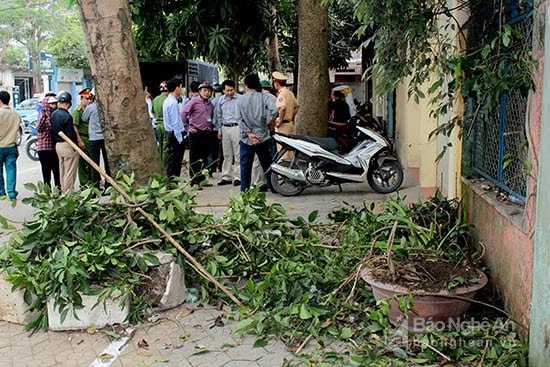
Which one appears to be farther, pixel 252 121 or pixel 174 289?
pixel 252 121

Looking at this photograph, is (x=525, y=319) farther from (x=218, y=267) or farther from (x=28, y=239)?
(x=28, y=239)

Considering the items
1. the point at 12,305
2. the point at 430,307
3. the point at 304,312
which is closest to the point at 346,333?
the point at 304,312

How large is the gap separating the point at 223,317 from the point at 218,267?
54 cm

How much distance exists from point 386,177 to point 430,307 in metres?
5.47

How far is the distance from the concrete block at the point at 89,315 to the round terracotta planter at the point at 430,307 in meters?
1.92

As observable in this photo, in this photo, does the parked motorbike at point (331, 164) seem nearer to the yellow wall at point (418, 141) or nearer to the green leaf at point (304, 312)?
the yellow wall at point (418, 141)

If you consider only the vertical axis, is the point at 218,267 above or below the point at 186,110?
below

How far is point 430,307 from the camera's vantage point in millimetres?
3875

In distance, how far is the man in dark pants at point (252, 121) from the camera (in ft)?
28.7

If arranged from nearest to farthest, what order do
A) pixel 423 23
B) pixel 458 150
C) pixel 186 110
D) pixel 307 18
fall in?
pixel 423 23 → pixel 458 150 → pixel 307 18 → pixel 186 110

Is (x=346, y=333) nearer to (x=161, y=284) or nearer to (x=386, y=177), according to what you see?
(x=161, y=284)

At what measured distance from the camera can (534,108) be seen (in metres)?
3.61

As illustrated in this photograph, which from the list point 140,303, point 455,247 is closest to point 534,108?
point 455,247

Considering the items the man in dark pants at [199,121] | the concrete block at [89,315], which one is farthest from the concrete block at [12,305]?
the man in dark pants at [199,121]
